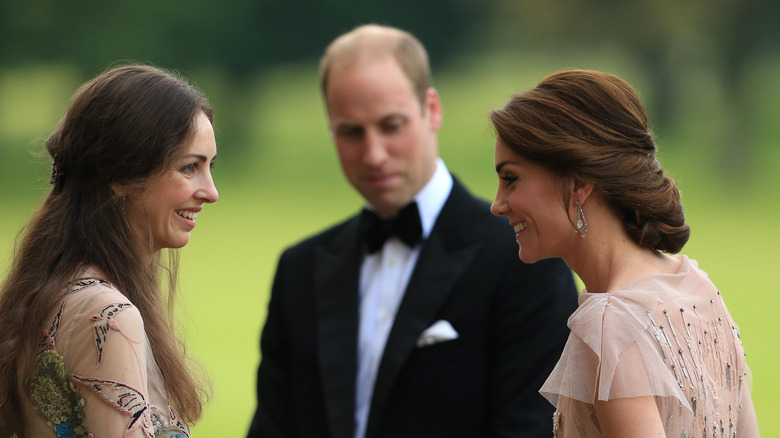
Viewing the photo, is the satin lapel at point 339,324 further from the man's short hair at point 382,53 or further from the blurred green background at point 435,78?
the blurred green background at point 435,78

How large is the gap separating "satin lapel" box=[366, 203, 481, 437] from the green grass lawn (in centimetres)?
577

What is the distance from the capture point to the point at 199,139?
186 cm

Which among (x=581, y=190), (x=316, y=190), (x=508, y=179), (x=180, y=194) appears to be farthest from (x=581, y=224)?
(x=316, y=190)

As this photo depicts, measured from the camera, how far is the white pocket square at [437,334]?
2.65 m

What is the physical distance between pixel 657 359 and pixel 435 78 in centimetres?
794

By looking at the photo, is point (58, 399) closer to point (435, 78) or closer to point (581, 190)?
Answer: point (581, 190)

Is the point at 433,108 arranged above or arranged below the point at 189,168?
above

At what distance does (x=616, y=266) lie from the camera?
5.56 ft

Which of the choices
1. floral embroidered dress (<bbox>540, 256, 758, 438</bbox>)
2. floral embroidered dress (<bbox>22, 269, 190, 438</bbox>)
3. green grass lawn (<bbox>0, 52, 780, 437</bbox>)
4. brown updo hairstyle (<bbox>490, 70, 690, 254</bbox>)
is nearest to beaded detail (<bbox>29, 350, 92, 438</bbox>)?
floral embroidered dress (<bbox>22, 269, 190, 438</bbox>)

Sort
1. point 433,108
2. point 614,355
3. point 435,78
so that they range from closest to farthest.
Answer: point 614,355, point 433,108, point 435,78

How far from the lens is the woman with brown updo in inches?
60.5

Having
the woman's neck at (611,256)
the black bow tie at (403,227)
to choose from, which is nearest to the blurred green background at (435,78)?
the black bow tie at (403,227)

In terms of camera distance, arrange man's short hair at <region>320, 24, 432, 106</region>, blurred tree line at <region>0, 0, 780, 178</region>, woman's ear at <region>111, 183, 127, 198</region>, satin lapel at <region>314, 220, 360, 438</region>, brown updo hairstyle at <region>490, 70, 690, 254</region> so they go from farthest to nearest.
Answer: blurred tree line at <region>0, 0, 780, 178</region> → man's short hair at <region>320, 24, 432, 106</region> → satin lapel at <region>314, 220, 360, 438</region> → woman's ear at <region>111, 183, 127, 198</region> → brown updo hairstyle at <region>490, 70, 690, 254</region>

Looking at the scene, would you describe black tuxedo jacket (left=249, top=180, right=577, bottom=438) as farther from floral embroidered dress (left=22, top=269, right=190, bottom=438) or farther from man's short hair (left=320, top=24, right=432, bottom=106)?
floral embroidered dress (left=22, top=269, right=190, bottom=438)
